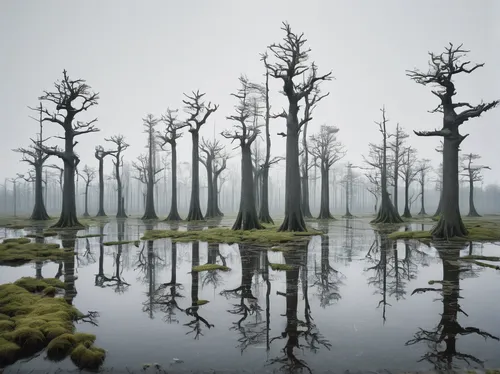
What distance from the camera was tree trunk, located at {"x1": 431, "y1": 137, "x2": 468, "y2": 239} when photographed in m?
17.0

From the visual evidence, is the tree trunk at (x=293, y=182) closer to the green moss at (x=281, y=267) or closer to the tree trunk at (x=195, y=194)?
the green moss at (x=281, y=267)

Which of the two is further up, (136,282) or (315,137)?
(315,137)

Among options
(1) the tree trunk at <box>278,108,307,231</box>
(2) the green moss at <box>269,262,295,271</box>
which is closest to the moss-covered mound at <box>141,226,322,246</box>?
(1) the tree trunk at <box>278,108,307,231</box>

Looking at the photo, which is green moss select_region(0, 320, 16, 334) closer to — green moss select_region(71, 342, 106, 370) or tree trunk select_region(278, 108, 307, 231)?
green moss select_region(71, 342, 106, 370)

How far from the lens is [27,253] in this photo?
12.2 m

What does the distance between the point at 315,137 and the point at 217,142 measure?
13390 millimetres

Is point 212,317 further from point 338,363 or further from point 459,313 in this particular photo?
point 459,313

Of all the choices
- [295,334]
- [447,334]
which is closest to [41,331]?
[295,334]

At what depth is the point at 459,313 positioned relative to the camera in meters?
5.61

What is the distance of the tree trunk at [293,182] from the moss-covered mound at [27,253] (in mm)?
11326

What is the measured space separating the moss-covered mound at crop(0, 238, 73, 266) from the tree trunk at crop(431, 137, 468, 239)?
54.6ft

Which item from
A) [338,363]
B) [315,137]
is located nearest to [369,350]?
[338,363]

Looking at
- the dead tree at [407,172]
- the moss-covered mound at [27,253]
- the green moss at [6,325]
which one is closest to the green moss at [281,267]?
the green moss at [6,325]

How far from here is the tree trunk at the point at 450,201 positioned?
1703 cm
